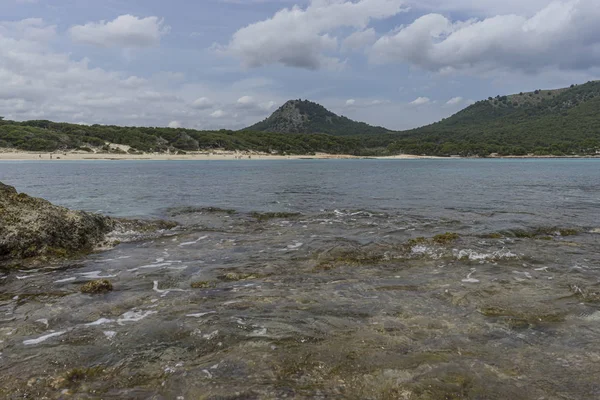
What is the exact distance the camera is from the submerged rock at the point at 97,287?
26.8ft

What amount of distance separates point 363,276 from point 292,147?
5503 inches

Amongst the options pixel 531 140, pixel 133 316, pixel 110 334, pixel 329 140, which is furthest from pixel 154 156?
pixel 531 140

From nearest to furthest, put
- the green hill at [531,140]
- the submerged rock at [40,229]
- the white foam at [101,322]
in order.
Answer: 1. the white foam at [101,322]
2. the submerged rock at [40,229]
3. the green hill at [531,140]

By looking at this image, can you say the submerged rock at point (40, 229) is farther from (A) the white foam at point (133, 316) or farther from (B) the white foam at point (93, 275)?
(A) the white foam at point (133, 316)

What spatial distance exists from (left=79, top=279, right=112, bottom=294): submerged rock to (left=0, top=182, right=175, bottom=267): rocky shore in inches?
149

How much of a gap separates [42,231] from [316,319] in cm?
980

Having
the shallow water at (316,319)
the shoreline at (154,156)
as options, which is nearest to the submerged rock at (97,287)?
the shallow water at (316,319)

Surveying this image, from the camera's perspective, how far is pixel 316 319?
264 inches

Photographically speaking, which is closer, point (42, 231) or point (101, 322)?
point (101, 322)

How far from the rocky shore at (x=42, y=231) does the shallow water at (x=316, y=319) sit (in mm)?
1268

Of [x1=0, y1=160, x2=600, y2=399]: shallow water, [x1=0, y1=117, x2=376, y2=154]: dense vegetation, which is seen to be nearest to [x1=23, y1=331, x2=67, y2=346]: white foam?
[x1=0, y1=160, x2=600, y2=399]: shallow water

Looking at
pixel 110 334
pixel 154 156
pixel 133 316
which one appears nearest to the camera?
pixel 110 334

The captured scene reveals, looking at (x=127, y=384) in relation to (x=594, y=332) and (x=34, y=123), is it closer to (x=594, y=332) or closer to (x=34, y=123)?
(x=594, y=332)

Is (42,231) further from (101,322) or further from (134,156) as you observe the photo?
(134,156)
